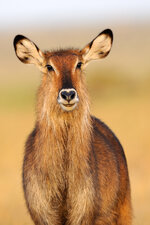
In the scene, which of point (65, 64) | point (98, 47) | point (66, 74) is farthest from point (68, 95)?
point (98, 47)

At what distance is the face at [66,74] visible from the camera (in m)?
9.36

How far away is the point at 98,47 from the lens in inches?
420

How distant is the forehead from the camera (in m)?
10.1

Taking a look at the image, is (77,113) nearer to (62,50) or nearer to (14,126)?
(62,50)

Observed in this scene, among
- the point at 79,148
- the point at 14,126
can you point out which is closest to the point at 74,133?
the point at 79,148

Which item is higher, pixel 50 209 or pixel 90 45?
pixel 90 45

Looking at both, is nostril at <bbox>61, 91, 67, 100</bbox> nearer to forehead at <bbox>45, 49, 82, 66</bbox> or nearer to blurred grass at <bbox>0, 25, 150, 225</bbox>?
forehead at <bbox>45, 49, 82, 66</bbox>

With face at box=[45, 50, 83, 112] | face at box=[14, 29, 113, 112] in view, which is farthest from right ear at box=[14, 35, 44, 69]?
face at box=[45, 50, 83, 112]

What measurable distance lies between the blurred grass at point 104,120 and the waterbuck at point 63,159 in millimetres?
1461

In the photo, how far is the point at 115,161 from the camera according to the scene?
35.7ft

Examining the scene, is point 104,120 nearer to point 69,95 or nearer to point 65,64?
point 65,64

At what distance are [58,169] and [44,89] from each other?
1151 millimetres

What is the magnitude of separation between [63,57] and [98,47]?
0.73 meters

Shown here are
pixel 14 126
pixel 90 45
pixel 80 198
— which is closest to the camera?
pixel 80 198
